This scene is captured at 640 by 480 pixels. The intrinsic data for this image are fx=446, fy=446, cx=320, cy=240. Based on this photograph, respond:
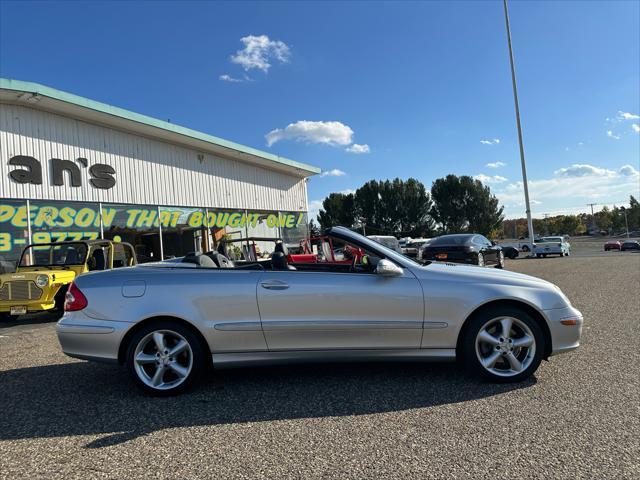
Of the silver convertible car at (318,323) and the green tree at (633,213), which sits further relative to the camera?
the green tree at (633,213)

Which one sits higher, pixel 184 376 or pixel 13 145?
pixel 13 145

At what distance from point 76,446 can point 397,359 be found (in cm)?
240

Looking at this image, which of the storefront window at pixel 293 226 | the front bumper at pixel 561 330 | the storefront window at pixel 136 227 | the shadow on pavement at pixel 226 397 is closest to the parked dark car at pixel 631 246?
the storefront window at pixel 293 226

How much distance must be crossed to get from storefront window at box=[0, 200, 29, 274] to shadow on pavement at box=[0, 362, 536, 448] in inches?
332

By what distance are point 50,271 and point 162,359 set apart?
6245 millimetres

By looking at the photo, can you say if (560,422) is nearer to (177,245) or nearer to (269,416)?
(269,416)

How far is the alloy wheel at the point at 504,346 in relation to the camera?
3.71 meters

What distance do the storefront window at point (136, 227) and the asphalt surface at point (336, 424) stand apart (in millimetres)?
9945

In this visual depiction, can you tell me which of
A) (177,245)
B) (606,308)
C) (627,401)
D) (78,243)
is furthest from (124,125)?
(627,401)

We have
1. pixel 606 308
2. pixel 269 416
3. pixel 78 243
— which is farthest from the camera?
pixel 78 243

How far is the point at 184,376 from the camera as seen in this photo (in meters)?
3.71

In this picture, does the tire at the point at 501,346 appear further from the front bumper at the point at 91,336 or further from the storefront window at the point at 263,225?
the storefront window at the point at 263,225

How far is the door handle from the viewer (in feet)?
12.3

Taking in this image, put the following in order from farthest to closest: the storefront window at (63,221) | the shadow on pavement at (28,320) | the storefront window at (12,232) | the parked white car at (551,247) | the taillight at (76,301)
→ the parked white car at (551,247) → the storefront window at (63,221) → the storefront window at (12,232) → the shadow on pavement at (28,320) → the taillight at (76,301)
